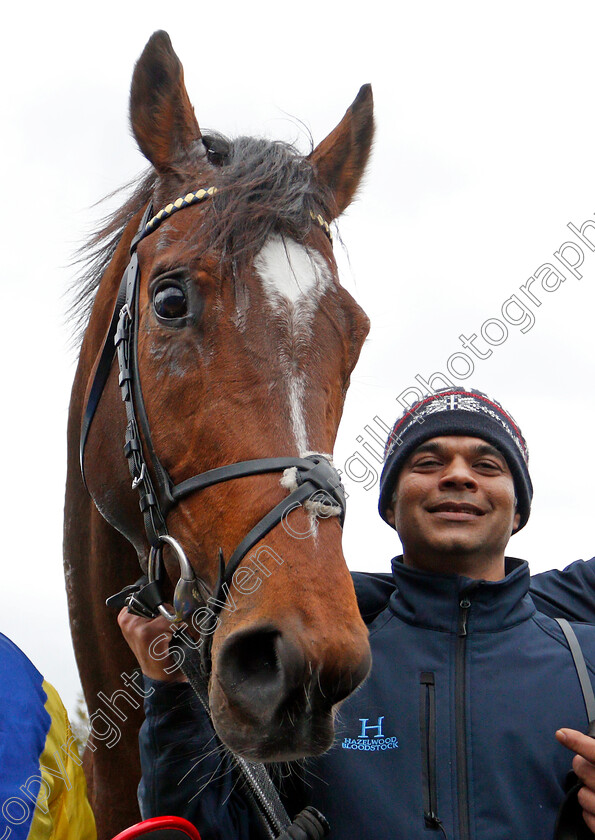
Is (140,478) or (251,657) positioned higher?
(140,478)

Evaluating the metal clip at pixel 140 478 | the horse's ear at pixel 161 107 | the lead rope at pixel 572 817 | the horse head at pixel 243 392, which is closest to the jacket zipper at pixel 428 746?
the lead rope at pixel 572 817

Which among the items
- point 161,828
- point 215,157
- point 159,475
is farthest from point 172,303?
point 161,828

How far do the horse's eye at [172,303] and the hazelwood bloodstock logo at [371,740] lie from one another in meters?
1.52

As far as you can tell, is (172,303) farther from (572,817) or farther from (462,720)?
(572,817)

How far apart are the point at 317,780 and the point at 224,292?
1.66 metres

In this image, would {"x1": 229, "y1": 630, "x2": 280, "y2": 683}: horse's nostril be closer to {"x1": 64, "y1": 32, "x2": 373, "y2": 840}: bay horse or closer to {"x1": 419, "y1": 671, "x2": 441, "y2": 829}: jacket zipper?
{"x1": 64, "y1": 32, "x2": 373, "y2": 840}: bay horse

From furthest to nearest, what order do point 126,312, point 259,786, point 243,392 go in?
point 126,312 → point 259,786 → point 243,392

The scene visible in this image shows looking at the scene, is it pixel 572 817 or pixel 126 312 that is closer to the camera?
pixel 572 817

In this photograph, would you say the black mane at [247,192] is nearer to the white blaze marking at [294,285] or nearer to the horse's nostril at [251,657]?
the white blaze marking at [294,285]

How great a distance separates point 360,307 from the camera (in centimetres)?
272

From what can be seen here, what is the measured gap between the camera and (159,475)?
2.37 m

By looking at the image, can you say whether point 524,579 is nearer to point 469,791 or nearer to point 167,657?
point 469,791

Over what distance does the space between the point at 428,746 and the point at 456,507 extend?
0.88m

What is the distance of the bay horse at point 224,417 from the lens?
6.09 ft
